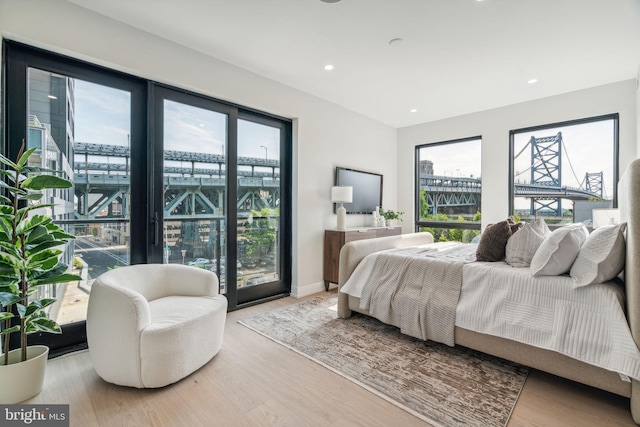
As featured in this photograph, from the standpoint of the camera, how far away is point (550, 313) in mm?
1821

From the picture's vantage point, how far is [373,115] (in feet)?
16.3

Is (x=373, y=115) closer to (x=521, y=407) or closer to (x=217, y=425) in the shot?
(x=521, y=407)

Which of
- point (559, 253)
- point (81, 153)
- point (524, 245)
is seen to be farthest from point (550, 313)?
point (81, 153)

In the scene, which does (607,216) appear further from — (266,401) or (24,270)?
(24,270)

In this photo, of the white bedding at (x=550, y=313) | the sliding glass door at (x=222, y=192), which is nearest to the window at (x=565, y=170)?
the white bedding at (x=550, y=313)

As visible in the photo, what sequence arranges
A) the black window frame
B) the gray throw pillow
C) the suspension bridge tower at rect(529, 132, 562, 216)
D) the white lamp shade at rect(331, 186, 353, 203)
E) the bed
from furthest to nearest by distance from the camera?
the black window frame
the suspension bridge tower at rect(529, 132, 562, 216)
the white lamp shade at rect(331, 186, 353, 203)
the gray throw pillow
the bed

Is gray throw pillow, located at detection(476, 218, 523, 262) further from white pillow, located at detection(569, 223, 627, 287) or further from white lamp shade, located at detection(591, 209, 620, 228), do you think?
white lamp shade, located at detection(591, 209, 620, 228)

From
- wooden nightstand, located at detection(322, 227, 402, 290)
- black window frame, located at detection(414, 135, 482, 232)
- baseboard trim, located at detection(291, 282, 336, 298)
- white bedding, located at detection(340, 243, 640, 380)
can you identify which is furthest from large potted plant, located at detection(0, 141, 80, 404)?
black window frame, located at detection(414, 135, 482, 232)

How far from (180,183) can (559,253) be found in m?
3.15

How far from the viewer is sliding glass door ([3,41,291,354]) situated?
2.25 metres

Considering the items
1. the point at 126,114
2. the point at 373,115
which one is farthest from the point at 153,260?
the point at 373,115

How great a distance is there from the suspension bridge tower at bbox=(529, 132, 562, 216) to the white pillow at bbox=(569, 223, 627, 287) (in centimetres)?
287

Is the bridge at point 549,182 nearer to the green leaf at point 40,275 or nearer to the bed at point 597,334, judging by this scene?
the bed at point 597,334

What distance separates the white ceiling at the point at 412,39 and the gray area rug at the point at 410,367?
267cm
